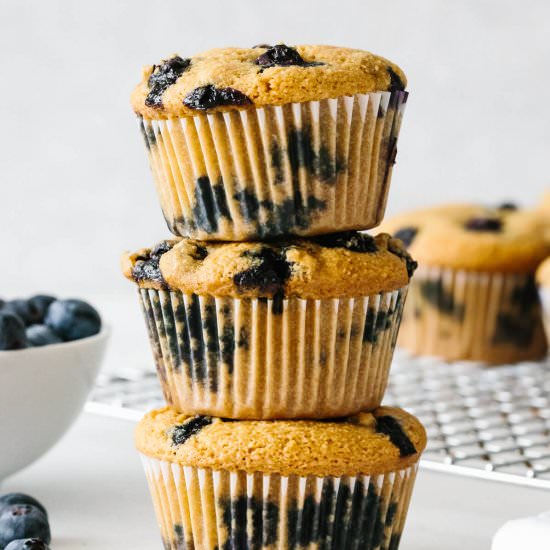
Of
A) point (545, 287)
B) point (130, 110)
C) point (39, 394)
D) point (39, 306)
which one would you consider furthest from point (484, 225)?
point (130, 110)

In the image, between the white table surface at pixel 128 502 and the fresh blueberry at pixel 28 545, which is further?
the white table surface at pixel 128 502

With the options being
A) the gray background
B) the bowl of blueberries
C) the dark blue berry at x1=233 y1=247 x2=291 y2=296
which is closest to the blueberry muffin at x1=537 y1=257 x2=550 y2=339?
the bowl of blueberries

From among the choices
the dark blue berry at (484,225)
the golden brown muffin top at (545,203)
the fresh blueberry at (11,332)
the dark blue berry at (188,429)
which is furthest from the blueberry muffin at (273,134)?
the golden brown muffin top at (545,203)

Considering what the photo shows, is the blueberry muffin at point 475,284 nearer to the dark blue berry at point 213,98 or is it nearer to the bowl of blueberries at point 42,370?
the bowl of blueberries at point 42,370

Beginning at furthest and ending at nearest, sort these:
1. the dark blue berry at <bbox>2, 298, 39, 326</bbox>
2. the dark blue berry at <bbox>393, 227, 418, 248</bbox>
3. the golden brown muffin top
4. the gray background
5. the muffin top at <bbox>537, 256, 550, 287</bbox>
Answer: the gray background, the golden brown muffin top, the dark blue berry at <bbox>393, 227, 418, 248</bbox>, the muffin top at <bbox>537, 256, 550, 287</bbox>, the dark blue berry at <bbox>2, 298, 39, 326</bbox>

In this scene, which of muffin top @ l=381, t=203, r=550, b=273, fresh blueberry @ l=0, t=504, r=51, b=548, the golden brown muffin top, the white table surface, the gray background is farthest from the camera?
the gray background

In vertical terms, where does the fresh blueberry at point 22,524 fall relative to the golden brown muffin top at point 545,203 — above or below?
above

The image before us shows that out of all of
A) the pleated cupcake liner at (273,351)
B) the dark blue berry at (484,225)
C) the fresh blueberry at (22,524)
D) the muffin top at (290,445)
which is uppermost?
the pleated cupcake liner at (273,351)

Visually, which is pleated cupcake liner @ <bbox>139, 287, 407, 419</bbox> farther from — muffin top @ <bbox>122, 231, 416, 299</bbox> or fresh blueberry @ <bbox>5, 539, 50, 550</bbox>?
fresh blueberry @ <bbox>5, 539, 50, 550</bbox>
